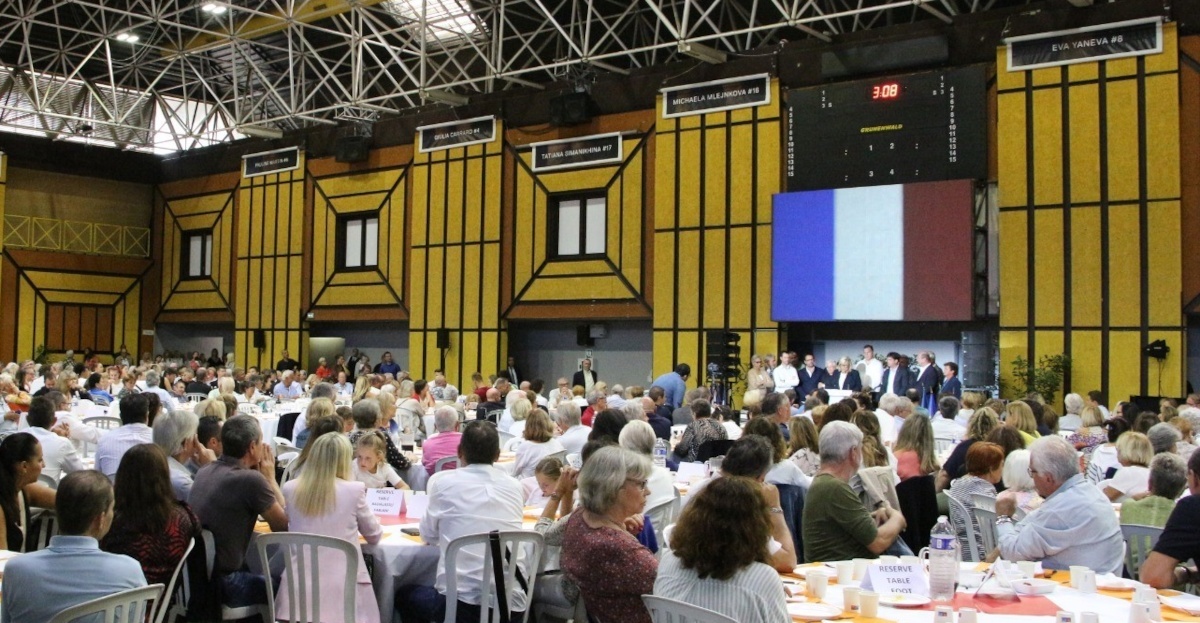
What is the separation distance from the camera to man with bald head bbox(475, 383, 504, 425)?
37.6 ft

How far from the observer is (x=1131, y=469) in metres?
5.76

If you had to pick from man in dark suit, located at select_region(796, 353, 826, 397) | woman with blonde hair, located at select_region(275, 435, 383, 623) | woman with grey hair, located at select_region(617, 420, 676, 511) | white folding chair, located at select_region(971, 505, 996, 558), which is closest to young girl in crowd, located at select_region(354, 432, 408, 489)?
woman with blonde hair, located at select_region(275, 435, 383, 623)

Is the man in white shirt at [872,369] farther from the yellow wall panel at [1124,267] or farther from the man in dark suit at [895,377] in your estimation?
the yellow wall panel at [1124,267]

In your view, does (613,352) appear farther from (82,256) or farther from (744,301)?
(82,256)

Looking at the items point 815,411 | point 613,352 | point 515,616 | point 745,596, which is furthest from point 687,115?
point 745,596

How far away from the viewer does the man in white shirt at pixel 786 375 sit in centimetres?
1448

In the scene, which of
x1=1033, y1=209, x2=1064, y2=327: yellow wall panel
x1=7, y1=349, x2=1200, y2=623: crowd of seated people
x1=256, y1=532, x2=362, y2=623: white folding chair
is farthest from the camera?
x1=1033, y1=209, x2=1064, y2=327: yellow wall panel

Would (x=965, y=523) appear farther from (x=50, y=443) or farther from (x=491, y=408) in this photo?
(x=491, y=408)

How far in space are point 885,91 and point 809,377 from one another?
155 inches

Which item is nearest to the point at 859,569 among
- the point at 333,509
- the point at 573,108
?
the point at 333,509

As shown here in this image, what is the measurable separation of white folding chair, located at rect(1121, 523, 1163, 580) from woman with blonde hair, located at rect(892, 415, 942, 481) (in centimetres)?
140

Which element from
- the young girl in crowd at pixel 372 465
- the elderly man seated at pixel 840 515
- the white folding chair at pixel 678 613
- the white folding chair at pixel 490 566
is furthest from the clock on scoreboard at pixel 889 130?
the white folding chair at pixel 678 613

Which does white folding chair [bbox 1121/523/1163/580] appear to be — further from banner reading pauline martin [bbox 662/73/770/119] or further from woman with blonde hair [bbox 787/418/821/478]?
banner reading pauline martin [bbox 662/73/770/119]

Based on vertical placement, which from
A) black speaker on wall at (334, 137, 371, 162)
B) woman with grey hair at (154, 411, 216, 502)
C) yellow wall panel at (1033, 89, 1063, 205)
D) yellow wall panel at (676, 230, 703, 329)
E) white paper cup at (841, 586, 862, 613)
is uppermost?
black speaker on wall at (334, 137, 371, 162)
